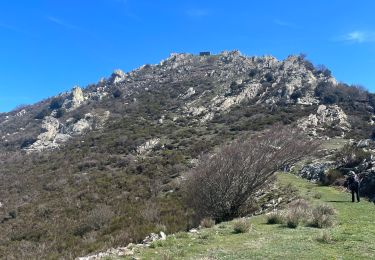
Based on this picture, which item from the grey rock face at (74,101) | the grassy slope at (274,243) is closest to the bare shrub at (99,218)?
the grassy slope at (274,243)

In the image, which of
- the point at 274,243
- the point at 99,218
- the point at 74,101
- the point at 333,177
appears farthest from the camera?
the point at 74,101

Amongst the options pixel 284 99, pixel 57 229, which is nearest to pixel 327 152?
pixel 57 229

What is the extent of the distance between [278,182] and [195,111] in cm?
4740

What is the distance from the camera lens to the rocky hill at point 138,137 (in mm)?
26906

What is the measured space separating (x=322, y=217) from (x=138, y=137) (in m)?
47.9

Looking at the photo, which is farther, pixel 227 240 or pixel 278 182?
pixel 278 182

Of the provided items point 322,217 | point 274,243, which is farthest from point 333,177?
point 274,243

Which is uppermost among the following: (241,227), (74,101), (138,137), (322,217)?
(74,101)

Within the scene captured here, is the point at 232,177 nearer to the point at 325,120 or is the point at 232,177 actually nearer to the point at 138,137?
the point at 325,120

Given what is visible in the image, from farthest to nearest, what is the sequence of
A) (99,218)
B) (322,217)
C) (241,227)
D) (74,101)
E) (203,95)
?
(74,101)
(203,95)
(99,218)
(322,217)
(241,227)

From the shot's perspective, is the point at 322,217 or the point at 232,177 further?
the point at 232,177

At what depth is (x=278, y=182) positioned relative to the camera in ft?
84.5

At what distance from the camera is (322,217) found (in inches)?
523

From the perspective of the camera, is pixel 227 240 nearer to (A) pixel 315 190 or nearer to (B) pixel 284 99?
(A) pixel 315 190
